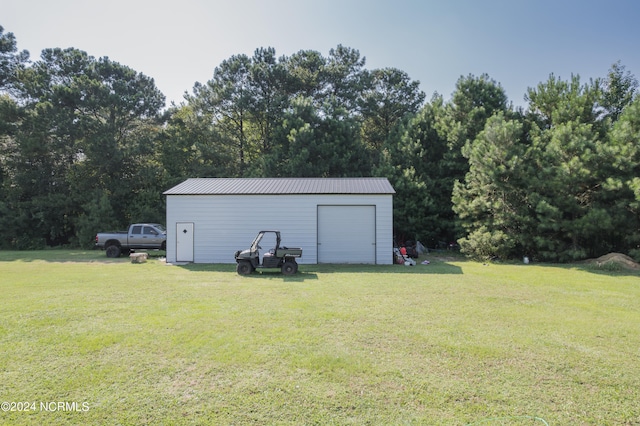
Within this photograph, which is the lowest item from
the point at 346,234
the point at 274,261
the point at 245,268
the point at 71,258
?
the point at 71,258

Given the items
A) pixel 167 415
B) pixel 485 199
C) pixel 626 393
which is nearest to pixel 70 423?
pixel 167 415

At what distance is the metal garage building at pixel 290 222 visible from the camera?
14422mm

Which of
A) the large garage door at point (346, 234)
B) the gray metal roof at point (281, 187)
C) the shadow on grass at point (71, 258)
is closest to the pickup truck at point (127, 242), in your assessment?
the shadow on grass at point (71, 258)

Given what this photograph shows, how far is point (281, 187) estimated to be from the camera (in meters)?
15.8

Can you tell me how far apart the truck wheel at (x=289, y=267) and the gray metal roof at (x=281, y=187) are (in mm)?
4124

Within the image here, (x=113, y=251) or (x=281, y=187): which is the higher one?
(x=281, y=187)

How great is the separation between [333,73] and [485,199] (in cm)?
1960

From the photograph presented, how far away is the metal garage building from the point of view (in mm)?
14422

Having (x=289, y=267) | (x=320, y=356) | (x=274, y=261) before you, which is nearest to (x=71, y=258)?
(x=274, y=261)

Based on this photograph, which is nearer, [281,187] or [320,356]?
[320,356]

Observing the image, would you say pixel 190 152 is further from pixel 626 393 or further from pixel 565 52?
pixel 626 393

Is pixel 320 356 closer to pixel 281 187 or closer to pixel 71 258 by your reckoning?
pixel 281 187

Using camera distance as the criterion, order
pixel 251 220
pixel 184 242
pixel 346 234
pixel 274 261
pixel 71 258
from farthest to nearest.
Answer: pixel 71 258
pixel 184 242
pixel 251 220
pixel 346 234
pixel 274 261

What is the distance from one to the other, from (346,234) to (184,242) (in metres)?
6.88
